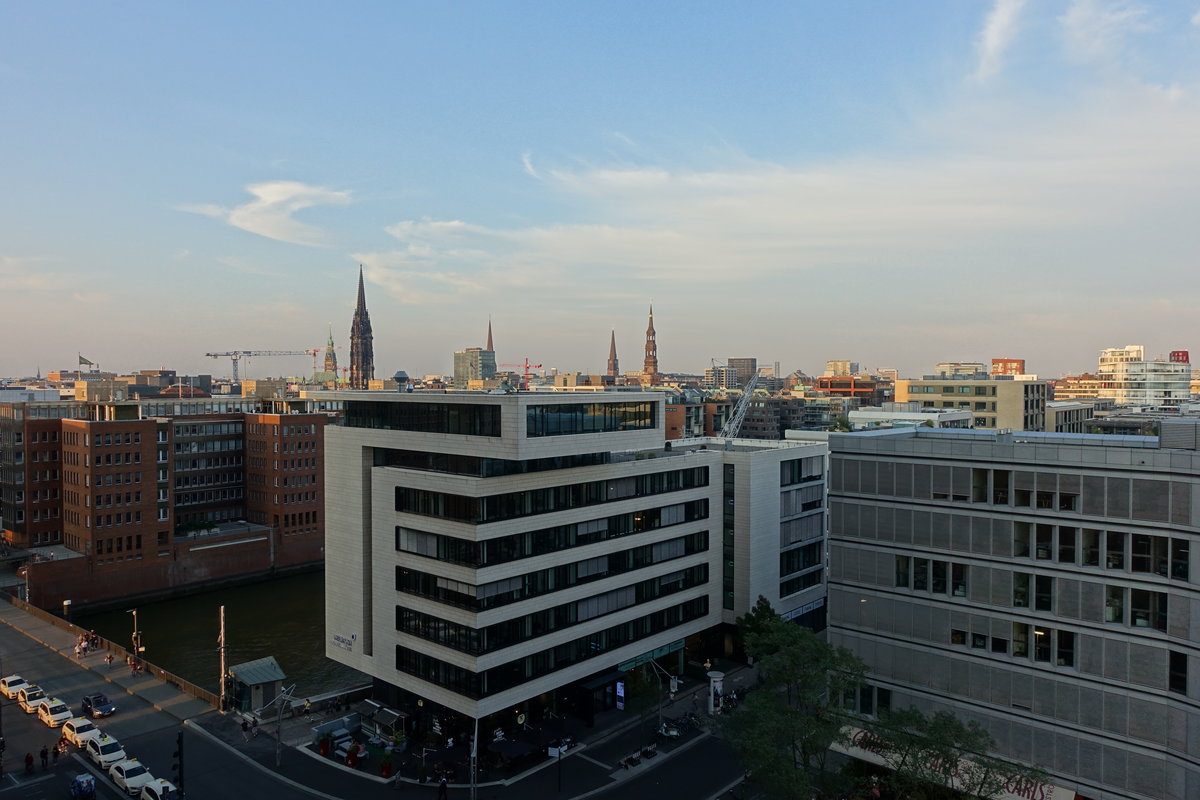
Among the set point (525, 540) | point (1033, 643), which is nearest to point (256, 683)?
point (525, 540)

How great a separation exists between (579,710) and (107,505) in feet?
235

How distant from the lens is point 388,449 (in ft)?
195

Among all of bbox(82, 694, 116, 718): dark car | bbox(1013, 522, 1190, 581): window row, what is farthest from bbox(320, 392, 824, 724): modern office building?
bbox(1013, 522, 1190, 581): window row

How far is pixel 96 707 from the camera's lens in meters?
59.6

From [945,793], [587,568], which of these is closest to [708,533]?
[587,568]

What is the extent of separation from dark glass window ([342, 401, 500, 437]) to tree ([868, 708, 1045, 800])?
93.9 ft

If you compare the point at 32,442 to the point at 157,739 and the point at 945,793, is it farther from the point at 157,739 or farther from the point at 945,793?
the point at 945,793

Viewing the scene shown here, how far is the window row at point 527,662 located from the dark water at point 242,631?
2025 cm

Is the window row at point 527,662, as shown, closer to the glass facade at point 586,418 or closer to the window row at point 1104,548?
the glass facade at point 586,418

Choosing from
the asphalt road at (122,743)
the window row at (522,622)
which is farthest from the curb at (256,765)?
the window row at (522,622)

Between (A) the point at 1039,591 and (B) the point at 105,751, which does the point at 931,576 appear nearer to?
(A) the point at 1039,591

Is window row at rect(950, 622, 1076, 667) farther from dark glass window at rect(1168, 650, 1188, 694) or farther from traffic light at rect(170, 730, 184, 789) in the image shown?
traffic light at rect(170, 730, 184, 789)

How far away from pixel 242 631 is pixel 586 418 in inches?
2223

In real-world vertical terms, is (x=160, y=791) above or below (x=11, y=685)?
above
